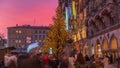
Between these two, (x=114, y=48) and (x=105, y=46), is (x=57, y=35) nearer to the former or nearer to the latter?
(x=105, y=46)

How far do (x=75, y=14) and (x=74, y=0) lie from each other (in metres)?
4.66

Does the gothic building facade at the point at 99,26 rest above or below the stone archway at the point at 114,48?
above

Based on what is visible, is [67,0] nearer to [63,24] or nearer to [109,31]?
[63,24]

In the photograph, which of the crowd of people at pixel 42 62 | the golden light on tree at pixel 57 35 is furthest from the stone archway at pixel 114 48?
the crowd of people at pixel 42 62

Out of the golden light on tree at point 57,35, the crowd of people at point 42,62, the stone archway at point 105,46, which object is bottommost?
the crowd of people at point 42,62

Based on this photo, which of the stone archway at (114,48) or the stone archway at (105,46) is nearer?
the stone archway at (114,48)

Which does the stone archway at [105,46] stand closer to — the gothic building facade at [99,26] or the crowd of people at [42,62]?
the gothic building facade at [99,26]

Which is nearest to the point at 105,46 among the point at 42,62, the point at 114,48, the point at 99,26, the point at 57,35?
the point at 99,26

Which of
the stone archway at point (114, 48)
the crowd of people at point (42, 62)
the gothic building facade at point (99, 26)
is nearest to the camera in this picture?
the crowd of people at point (42, 62)

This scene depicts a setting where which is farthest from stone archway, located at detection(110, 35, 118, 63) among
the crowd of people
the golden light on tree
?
the crowd of people

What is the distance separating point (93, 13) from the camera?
216 feet

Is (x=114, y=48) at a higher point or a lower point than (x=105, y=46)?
lower

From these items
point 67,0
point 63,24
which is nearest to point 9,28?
point 67,0

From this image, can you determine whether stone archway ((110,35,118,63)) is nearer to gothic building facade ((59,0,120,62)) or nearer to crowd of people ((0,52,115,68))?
gothic building facade ((59,0,120,62))
